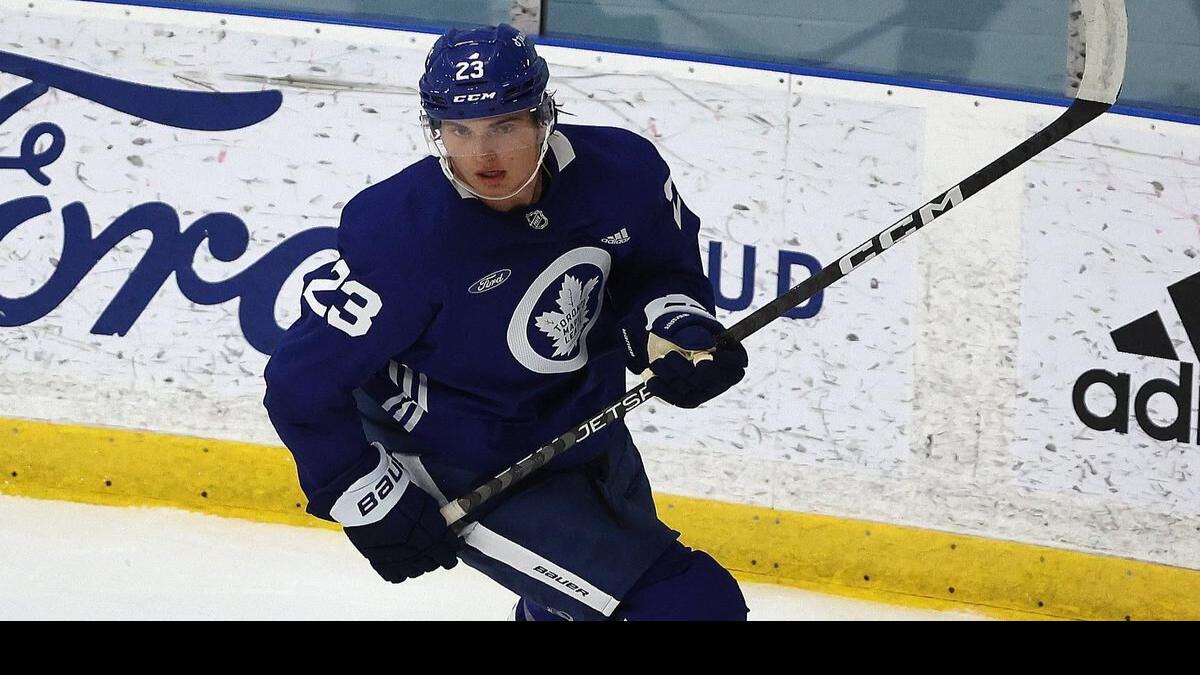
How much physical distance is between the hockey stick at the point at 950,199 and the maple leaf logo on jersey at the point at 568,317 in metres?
0.12

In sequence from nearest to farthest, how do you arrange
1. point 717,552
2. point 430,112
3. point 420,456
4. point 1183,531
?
point 430,112
point 420,456
point 1183,531
point 717,552

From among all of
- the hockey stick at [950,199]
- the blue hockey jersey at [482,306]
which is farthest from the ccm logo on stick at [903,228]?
the blue hockey jersey at [482,306]

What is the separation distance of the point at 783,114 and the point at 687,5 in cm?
36

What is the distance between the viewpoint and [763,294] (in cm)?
307

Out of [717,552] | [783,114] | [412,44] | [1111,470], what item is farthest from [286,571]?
[1111,470]

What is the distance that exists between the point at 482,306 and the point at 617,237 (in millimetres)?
218

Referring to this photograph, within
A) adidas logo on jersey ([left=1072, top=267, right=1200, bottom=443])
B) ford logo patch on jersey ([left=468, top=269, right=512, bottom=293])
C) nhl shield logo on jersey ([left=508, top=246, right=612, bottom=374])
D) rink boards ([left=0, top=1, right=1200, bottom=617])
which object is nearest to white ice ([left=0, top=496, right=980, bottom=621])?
rink boards ([left=0, top=1, right=1200, bottom=617])

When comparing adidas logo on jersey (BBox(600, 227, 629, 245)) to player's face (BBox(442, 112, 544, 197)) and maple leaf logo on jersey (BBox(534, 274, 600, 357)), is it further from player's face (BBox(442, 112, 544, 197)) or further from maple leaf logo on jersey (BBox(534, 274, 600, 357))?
player's face (BBox(442, 112, 544, 197))

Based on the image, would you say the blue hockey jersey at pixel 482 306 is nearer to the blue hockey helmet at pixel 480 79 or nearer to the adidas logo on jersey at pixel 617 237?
the adidas logo on jersey at pixel 617 237

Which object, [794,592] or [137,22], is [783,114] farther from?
[137,22]

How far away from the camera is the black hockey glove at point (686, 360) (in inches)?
76.2

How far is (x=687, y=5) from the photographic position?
317cm

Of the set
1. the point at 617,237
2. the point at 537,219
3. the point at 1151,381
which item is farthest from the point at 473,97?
the point at 1151,381

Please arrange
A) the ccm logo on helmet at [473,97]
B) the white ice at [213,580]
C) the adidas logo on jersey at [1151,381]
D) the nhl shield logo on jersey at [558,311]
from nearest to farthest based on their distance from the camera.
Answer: the ccm logo on helmet at [473,97], the nhl shield logo on jersey at [558,311], the white ice at [213,580], the adidas logo on jersey at [1151,381]
